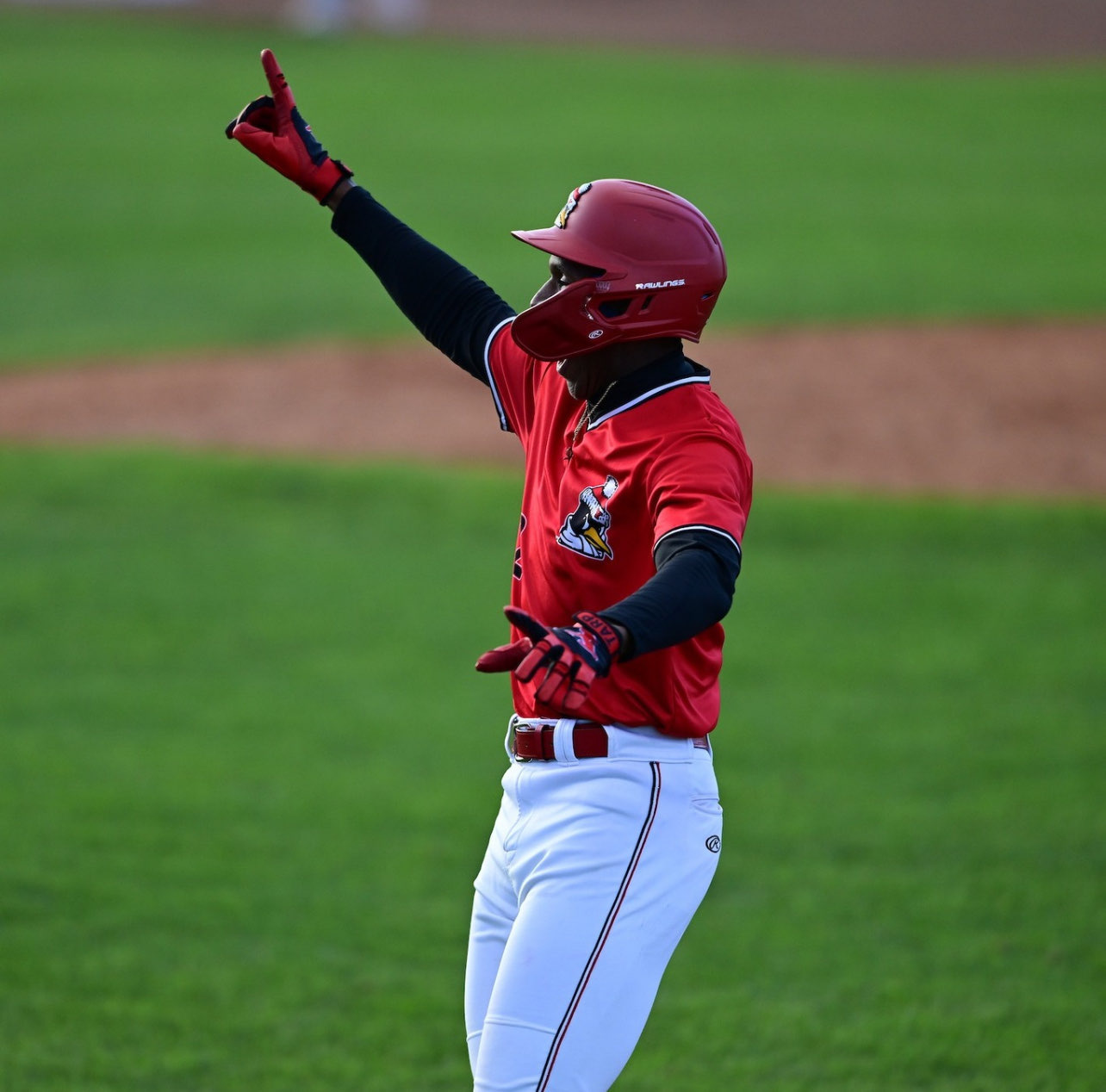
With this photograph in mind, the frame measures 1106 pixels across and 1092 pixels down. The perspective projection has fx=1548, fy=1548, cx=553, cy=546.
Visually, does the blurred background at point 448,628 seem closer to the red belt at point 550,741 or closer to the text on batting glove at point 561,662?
the red belt at point 550,741

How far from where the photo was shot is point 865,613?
9.82 meters

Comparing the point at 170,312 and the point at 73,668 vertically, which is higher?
the point at 170,312

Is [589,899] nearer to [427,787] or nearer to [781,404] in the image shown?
[427,787]

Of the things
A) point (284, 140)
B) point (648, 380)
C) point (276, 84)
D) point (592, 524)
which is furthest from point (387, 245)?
point (592, 524)

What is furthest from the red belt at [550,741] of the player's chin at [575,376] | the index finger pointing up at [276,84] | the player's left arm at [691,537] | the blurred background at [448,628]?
the blurred background at [448,628]

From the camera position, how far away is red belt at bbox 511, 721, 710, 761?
3.28 meters

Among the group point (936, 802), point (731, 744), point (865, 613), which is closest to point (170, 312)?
point (865, 613)

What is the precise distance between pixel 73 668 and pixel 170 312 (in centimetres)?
974

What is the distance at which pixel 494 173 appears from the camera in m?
24.8

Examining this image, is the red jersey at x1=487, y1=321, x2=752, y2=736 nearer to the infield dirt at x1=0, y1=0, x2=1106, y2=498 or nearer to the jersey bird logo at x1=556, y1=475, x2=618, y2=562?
the jersey bird logo at x1=556, y1=475, x2=618, y2=562

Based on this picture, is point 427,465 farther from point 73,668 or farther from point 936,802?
point 936,802

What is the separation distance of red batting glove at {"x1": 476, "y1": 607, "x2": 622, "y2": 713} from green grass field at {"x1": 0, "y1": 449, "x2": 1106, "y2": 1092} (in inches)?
96.7

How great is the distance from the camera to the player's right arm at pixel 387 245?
12.9ft

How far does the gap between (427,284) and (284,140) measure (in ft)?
1.70
